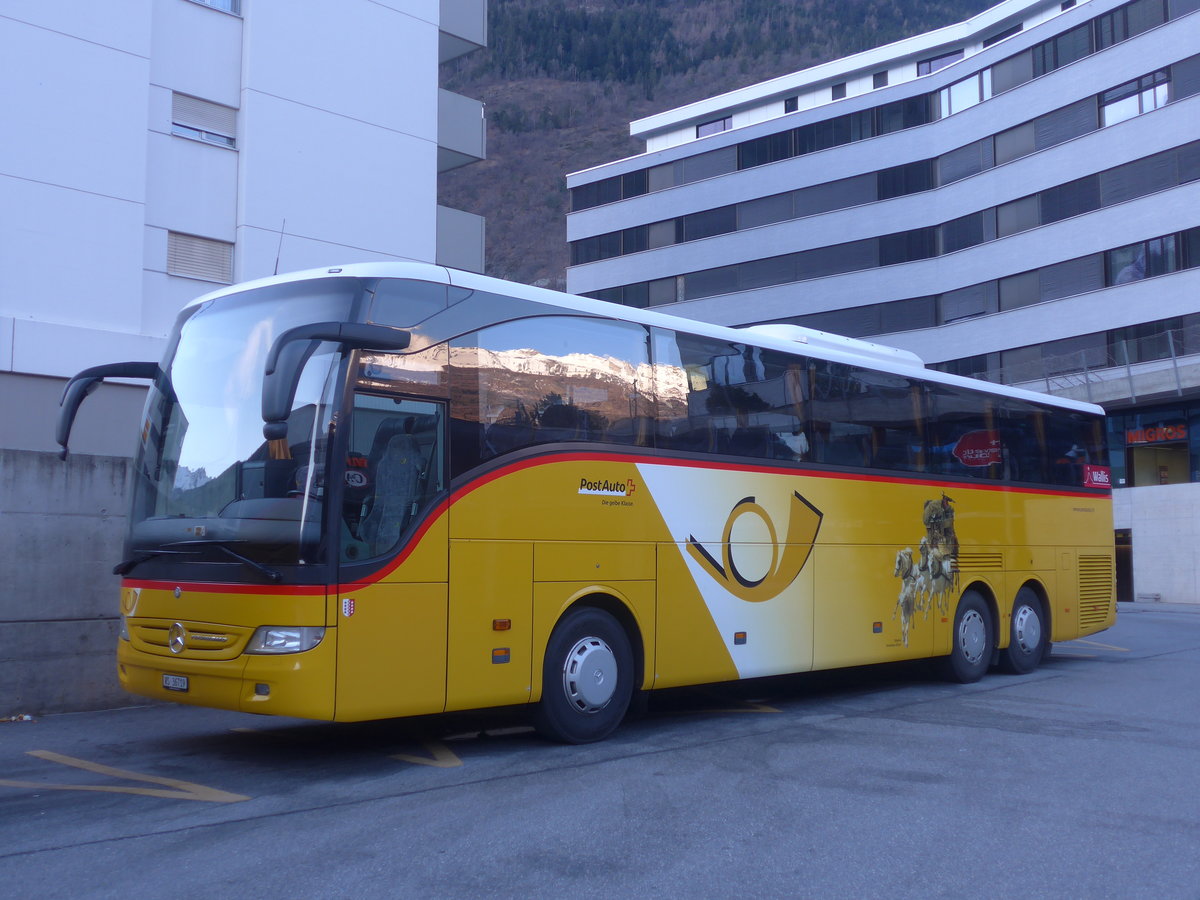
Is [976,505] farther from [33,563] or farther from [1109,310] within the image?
[1109,310]

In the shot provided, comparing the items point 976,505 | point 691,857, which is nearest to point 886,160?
point 976,505

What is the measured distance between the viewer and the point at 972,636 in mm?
13742

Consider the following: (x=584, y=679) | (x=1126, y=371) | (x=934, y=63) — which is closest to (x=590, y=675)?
(x=584, y=679)

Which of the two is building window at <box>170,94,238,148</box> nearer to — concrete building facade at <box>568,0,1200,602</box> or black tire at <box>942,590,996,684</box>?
black tire at <box>942,590,996,684</box>

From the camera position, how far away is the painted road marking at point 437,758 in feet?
27.0

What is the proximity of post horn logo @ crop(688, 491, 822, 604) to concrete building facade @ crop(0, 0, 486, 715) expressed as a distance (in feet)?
25.7

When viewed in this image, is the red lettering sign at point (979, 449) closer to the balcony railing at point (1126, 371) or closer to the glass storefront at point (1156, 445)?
the balcony railing at point (1126, 371)

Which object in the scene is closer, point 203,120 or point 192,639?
point 192,639

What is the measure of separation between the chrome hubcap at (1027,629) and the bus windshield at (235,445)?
998cm

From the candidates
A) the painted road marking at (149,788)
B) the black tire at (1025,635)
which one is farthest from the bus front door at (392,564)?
the black tire at (1025,635)

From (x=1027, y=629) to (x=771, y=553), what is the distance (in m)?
5.53

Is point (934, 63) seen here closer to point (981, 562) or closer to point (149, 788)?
point (981, 562)

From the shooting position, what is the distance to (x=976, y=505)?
13.7 metres

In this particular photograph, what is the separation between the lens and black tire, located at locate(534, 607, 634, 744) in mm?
8703
